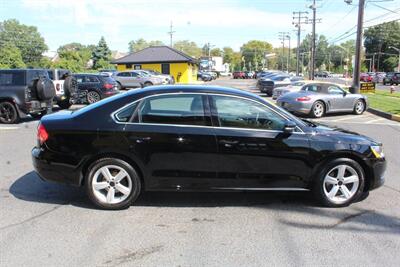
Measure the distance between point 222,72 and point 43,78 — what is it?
104783 mm

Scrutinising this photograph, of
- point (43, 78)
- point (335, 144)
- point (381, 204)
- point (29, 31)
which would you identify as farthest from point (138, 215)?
point (29, 31)

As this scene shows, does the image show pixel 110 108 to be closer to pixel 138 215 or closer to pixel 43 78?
pixel 138 215

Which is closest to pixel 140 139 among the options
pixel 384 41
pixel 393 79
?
pixel 393 79

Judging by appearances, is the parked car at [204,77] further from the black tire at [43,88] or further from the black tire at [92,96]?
the black tire at [43,88]

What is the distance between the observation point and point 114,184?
5375 millimetres

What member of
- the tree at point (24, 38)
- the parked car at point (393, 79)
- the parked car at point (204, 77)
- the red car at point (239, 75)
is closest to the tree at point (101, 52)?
the tree at point (24, 38)

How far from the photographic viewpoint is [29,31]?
122 metres

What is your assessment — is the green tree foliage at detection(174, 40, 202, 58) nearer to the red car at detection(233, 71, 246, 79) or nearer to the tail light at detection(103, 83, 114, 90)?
the red car at detection(233, 71, 246, 79)

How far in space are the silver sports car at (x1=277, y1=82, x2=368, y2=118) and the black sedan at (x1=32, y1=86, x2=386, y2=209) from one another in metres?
11.2

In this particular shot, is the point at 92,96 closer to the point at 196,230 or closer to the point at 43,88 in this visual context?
the point at 43,88

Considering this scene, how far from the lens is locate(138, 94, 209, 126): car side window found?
17.8 ft

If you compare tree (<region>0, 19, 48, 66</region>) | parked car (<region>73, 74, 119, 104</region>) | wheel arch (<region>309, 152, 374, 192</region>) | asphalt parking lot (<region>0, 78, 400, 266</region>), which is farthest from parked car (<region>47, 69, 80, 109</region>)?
tree (<region>0, 19, 48, 66</region>)

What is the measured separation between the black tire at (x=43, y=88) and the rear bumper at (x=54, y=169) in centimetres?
844

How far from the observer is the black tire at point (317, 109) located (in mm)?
16641
